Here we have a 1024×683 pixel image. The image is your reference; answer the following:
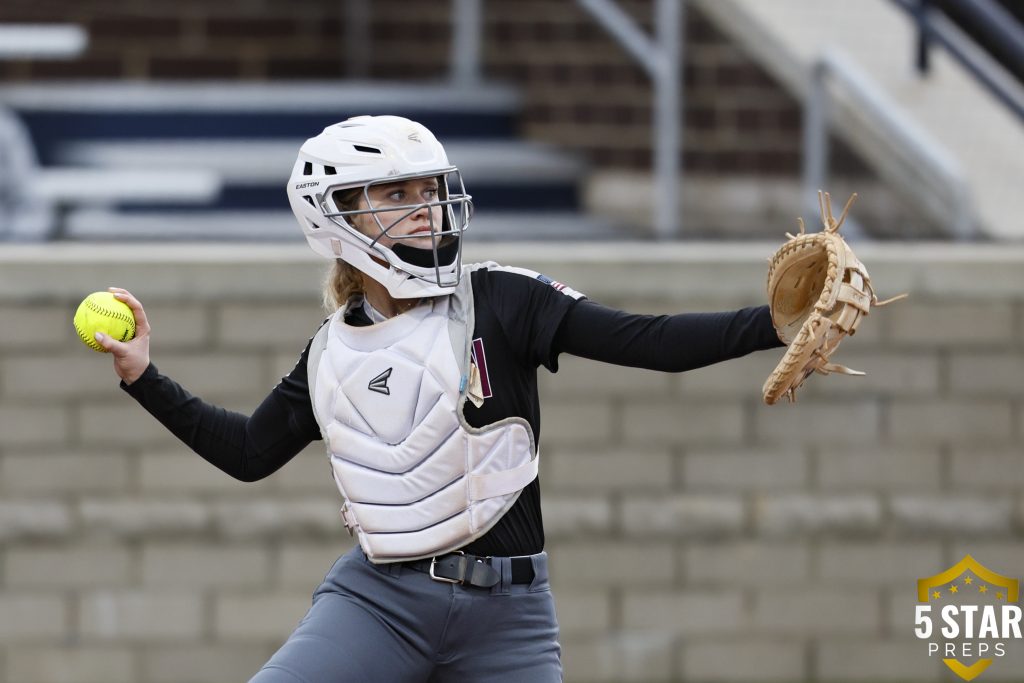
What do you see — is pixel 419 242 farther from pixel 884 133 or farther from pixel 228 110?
pixel 228 110

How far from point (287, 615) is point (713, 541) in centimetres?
165

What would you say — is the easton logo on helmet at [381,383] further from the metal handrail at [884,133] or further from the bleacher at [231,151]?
the bleacher at [231,151]

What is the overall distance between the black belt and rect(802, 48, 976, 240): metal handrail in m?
4.11

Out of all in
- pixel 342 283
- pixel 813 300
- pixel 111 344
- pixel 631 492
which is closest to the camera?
pixel 813 300

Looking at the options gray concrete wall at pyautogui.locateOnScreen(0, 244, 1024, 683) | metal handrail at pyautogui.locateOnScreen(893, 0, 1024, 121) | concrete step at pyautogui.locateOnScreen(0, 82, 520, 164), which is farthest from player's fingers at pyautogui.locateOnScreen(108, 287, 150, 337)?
concrete step at pyautogui.locateOnScreen(0, 82, 520, 164)

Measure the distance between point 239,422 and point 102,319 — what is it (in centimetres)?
38

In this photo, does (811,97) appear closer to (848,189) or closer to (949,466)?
(848,189)

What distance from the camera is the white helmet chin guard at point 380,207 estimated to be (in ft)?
12.8

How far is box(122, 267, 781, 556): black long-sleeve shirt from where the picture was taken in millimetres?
3689

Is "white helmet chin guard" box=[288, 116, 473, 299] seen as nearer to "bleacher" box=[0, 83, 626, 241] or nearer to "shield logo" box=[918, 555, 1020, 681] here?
"shield logo" box=[918, 555, 1020, 681]

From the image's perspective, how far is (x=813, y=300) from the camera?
3713 mm

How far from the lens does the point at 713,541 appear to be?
7.18 m

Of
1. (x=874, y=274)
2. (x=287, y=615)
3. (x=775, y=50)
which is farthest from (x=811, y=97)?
(x=287, y=615)

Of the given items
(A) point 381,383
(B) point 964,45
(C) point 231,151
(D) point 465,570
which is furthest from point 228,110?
(D) point 465,570
